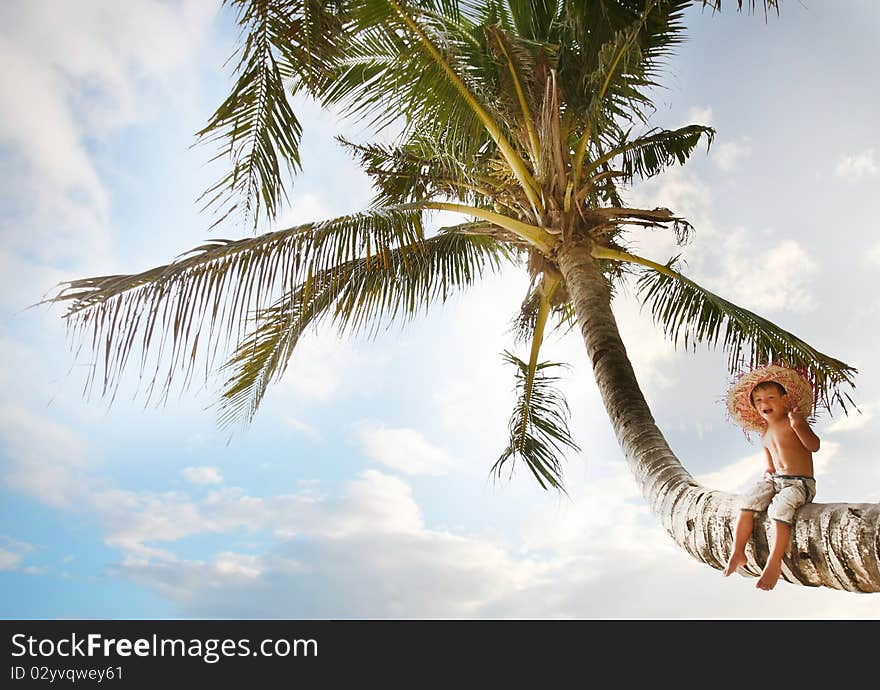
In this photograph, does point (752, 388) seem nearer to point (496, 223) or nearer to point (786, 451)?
point (786, 451)

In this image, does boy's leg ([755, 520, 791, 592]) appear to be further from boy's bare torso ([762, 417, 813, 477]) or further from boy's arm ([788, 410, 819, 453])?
boy's arm ([788, 410, 819, 453])

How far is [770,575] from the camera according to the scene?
207 centimetres

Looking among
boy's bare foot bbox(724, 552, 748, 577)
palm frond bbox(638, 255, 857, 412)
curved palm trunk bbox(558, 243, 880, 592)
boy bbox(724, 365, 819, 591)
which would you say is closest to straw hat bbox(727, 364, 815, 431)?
boy bbox(724, 365, 819, 591)

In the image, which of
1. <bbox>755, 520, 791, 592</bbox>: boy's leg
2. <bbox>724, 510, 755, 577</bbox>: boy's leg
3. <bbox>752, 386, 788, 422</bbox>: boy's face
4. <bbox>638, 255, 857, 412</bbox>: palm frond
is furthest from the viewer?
<bbox>638, 255, 857, 412</bbox>: palm frond

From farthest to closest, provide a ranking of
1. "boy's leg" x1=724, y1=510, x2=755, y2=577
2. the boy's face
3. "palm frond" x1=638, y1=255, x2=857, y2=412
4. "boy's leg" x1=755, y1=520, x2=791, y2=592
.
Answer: "palm frond" x1=638, y1=255, x2=857, y2=412 → the boy's face → "boy's leg" x1=724, y1=510, x2=755, y2=577 → "boy's leg" x1=755, y1=520, x2=791, y2=592

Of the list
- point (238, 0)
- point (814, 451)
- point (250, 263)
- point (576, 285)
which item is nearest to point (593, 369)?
point (576, 285)

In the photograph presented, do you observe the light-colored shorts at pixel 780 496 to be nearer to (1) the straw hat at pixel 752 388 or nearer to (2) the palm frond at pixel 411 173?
(1) the straw hat at pixel 752 388

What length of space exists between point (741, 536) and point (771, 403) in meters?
0.50

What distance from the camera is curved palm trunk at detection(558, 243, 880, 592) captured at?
1.90m

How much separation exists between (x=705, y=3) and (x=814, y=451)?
2750 millimetres
